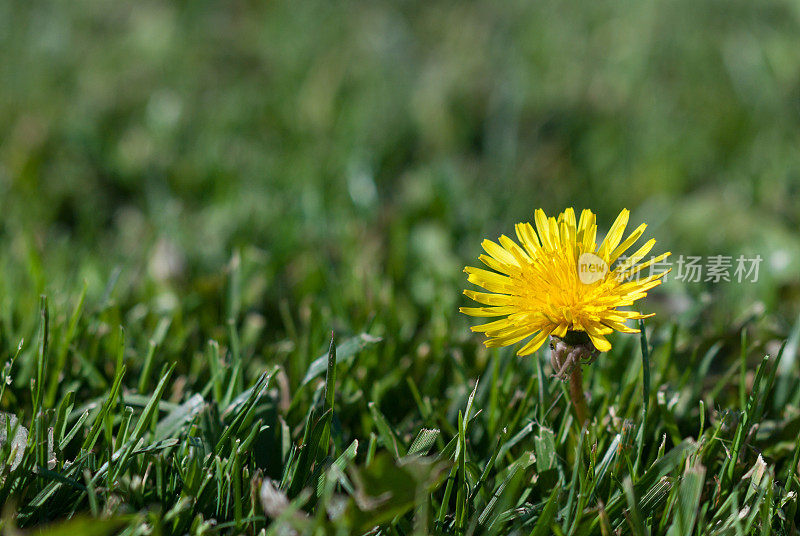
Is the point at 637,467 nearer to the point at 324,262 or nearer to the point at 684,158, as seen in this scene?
the point at 324,262

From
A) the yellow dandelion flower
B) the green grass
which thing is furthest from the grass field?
the yellow dandelion flower

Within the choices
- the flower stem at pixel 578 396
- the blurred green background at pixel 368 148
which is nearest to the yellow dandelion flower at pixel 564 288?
the flower stem at pixel 578 396

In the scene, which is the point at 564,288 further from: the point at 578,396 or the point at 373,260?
the point at 373,260

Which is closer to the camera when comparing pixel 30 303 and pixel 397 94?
pixel 30 303

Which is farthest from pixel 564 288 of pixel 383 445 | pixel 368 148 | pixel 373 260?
pixel 368 148

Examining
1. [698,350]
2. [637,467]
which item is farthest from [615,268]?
[698,350]

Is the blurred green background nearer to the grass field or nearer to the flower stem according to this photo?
the grass field

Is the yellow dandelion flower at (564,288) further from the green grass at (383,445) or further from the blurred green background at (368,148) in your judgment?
the blurred green background at (368,148)

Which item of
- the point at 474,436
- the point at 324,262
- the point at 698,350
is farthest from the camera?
the point at 324,262
